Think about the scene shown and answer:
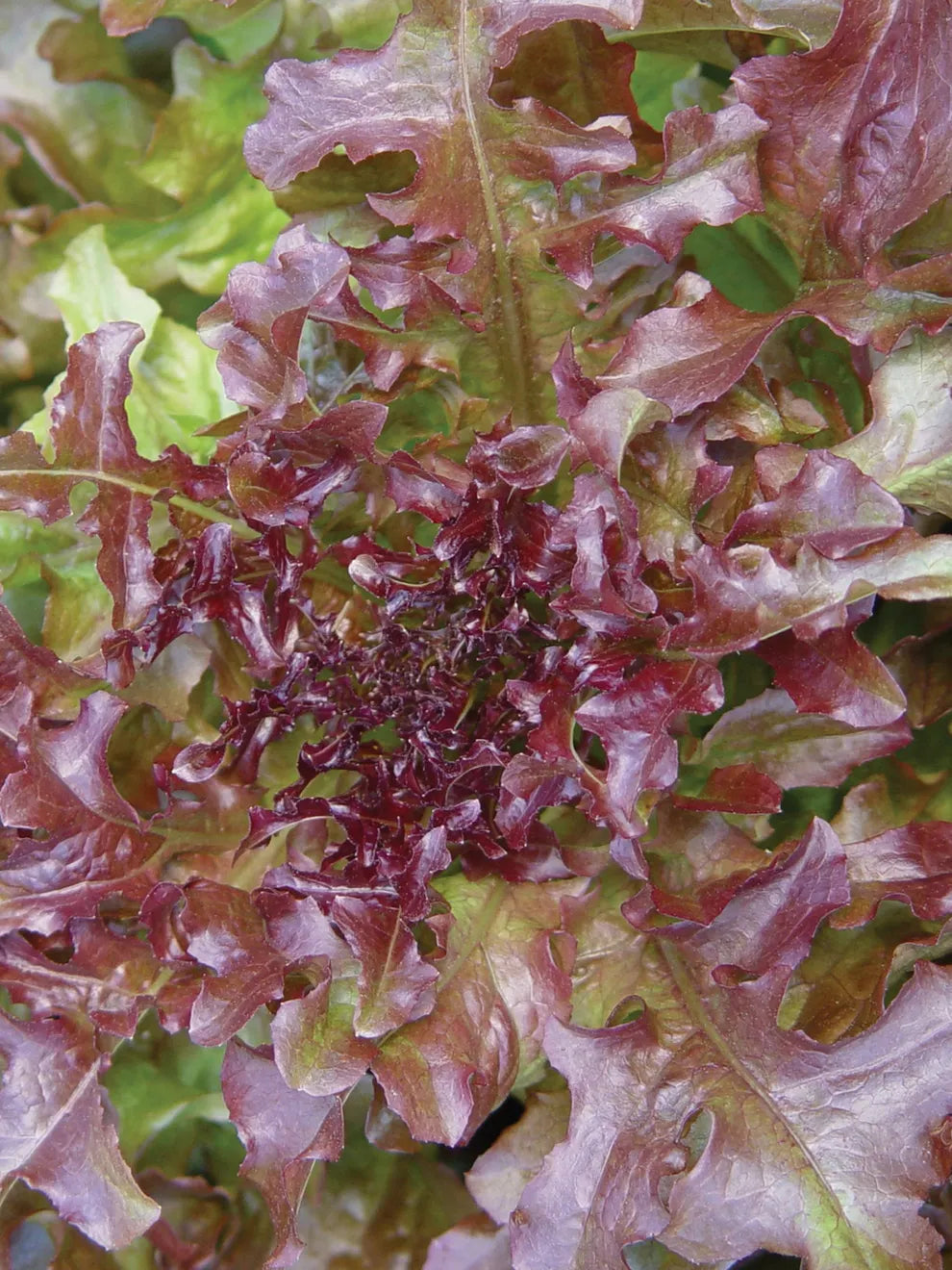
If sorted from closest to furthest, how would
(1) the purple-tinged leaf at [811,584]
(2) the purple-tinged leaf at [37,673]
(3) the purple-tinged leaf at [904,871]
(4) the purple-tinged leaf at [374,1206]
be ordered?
(1) the purple-tinged leaf at [811,584], (3) the purple-tinged leaf at [904,871], (2) the purple-tinged leaf at [37,673], (4) the purple-tinged leaf at [374,1206]

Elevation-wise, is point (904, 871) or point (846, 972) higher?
point (904, 871)

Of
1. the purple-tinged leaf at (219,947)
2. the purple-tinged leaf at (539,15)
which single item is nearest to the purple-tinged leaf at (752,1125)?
the purple-tinged leaf at (219,947)

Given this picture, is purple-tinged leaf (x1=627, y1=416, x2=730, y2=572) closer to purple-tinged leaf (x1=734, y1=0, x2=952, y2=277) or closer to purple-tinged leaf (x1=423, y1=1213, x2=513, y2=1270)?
purple-tinged leaf (x1=734, y1=0, x2=952, y2=277)

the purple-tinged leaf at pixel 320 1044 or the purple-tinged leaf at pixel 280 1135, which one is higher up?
the purple-tinged leaf at pixel 320 1044

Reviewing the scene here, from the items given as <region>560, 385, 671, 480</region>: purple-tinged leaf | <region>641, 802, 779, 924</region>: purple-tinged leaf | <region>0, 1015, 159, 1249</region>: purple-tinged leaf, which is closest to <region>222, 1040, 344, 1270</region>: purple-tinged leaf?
<region>0, 1015, 159, 1249</region>: purple-tinged leaf

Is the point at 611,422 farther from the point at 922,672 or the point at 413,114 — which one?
the point at 922,672

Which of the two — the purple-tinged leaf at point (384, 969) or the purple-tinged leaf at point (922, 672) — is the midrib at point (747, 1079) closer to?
the purple-tinged leaf at point (384, 969)

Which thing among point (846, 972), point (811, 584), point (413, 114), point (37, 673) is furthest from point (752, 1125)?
point (413, 114)

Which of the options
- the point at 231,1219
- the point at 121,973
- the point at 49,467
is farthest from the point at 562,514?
the point at 231,1219
